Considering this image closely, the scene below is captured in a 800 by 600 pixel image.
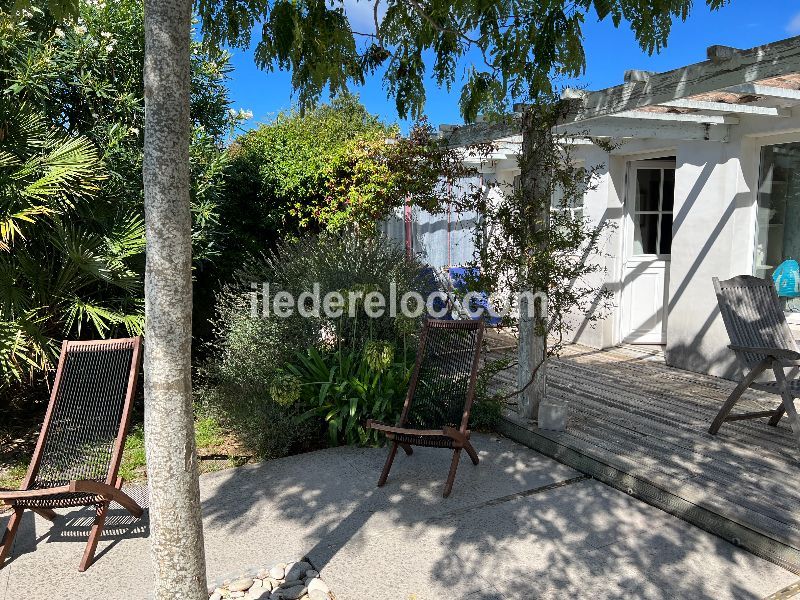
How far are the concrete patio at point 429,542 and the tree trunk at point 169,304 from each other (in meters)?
0.95

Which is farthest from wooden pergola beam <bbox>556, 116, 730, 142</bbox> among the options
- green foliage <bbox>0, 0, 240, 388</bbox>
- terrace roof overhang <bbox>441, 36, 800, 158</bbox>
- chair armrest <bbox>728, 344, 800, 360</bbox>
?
green foliage <bbox>0, 0, 240, 388</bbox>

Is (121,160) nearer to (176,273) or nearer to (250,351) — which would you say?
(250,351)

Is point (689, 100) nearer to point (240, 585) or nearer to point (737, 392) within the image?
point (737, 392)

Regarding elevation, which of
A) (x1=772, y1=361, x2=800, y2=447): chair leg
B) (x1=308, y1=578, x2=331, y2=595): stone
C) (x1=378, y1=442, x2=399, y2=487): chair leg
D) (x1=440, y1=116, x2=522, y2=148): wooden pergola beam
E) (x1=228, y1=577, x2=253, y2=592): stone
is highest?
(x1=440, y1=116, x2=522, y2=148): wooden pergola beam

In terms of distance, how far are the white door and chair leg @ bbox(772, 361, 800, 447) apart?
3.66 m

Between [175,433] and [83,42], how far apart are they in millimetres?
5502

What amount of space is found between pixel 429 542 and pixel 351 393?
1.80 m

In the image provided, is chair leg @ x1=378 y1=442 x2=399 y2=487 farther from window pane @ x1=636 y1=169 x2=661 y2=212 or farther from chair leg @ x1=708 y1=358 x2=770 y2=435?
window pane @ x1=636 y1=169 x2=661 y2=212

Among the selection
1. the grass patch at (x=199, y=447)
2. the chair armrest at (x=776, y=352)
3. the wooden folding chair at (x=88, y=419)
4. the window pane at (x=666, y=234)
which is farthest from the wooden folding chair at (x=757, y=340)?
the wooden folding chair at (x=88, y=419)

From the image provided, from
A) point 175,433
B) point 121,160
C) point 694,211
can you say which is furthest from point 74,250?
point 694,211

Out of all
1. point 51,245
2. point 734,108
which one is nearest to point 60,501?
point 51,245

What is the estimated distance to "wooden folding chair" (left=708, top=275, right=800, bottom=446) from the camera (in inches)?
181

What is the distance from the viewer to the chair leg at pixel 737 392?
4773 mm

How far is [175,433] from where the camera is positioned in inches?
90.0
